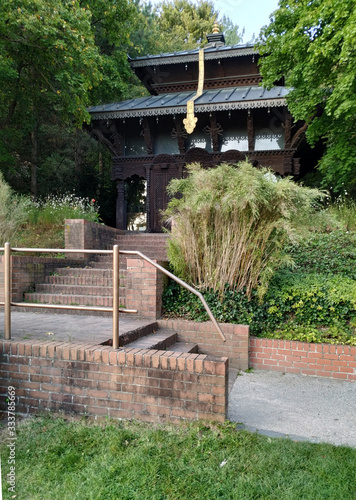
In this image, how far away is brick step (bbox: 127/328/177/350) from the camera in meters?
3.85

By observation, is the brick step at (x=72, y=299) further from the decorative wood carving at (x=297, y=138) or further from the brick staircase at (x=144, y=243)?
the decorative wood carving at (x=297, y=138)

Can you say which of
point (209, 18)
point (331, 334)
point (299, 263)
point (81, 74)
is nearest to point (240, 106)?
point (81, 74)

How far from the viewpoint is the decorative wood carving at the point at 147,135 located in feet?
39.5

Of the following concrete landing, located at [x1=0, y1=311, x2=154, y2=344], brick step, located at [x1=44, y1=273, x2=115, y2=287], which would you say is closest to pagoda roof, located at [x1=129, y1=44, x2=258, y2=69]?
brick step, located at [x1=44, y1=273, x2=115, y2=287]

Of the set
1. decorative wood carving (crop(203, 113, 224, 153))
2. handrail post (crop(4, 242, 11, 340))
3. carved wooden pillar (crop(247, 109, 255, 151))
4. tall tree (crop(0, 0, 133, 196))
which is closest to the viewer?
handrail post (crop(4, 242, 11, 340))

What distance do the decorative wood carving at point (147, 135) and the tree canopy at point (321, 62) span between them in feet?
14.3

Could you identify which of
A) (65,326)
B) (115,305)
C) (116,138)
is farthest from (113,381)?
(116,138)

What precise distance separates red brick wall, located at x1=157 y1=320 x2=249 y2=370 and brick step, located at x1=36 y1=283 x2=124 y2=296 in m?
1.34

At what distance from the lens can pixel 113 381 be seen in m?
2.97

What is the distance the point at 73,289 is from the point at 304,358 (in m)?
3.70

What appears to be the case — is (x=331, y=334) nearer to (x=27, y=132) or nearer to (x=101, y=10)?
(x=101, y=10)

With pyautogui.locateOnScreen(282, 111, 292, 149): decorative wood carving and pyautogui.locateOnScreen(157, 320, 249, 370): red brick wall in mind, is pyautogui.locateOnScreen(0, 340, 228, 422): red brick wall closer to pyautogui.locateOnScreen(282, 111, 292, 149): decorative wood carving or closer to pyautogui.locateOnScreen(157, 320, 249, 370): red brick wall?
pyautogui.locateOnScreen(157, 320, 249, 370): red brick wall

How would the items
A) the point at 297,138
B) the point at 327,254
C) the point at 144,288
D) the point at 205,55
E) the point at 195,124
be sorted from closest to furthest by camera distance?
1. the point at 144,288
2. the point at 327,254
3. the point at 297,138
4. the point at 195,124
5. the point at 205,55

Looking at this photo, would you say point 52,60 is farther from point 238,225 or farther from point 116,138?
point 238,225
